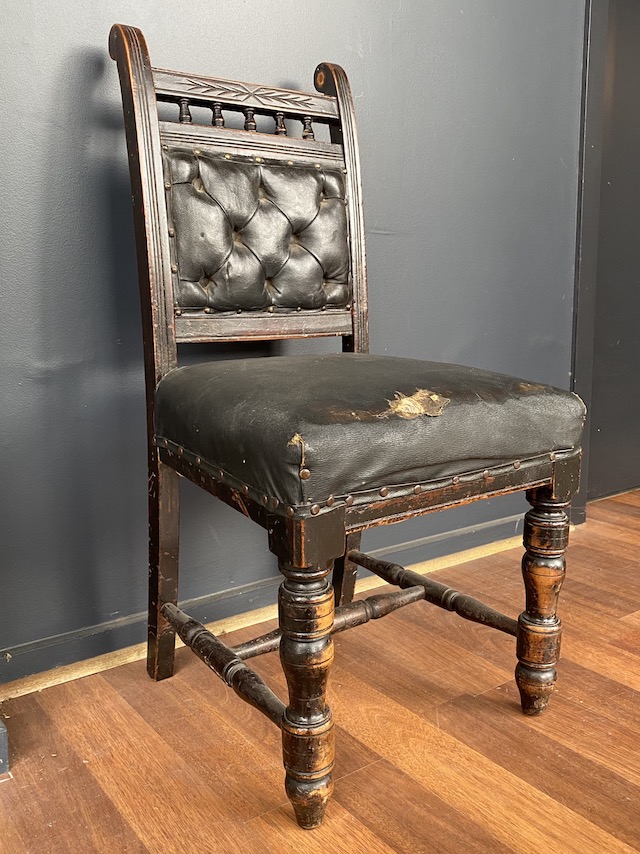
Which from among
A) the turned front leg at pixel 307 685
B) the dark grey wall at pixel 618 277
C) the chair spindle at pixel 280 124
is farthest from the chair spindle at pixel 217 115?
the dark grey wall at pixel 618 277

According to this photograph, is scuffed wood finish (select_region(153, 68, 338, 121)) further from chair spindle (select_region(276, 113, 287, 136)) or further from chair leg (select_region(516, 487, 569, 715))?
chair leg (select_region(516, 487, 569, 715))

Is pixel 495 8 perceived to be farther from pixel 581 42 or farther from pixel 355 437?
pixel 355 437

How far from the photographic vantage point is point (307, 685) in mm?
937

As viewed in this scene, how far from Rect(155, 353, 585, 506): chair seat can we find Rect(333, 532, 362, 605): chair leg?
0.48 metres

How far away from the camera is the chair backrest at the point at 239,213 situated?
117cm

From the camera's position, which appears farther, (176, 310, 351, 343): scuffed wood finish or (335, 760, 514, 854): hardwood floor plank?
(176, 310, 351, 343): scuffed wood finish

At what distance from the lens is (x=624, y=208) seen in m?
2.33

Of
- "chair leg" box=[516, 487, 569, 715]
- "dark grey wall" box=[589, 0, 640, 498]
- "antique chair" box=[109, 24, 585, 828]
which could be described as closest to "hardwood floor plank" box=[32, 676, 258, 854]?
"antique chair" box=[109, 24, 585, 828]

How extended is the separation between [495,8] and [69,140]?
Result: 1083 mm

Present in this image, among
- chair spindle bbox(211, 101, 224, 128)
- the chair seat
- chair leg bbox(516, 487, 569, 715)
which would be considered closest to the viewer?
the chair seat

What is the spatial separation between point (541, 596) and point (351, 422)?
0.48 meters

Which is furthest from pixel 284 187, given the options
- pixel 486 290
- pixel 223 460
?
pixel 486 290

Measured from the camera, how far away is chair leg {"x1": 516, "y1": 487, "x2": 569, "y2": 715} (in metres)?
1.14

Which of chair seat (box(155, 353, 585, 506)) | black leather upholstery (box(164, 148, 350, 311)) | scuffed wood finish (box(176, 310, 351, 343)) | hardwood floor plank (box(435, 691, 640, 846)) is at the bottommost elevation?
hardwood floor plank (box(435, 691, 640, 846))
